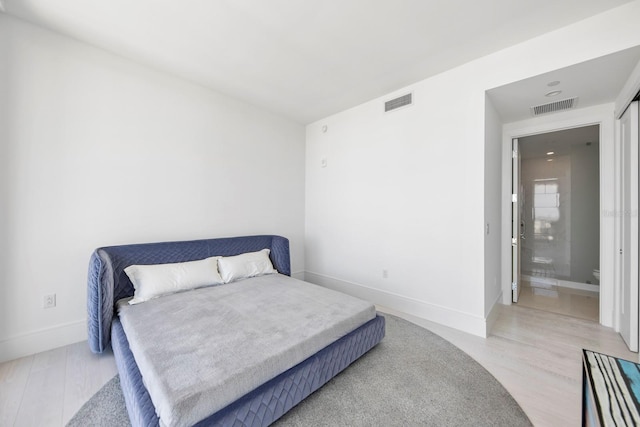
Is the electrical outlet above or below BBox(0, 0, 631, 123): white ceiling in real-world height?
below

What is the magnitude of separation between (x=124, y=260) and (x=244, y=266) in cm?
115

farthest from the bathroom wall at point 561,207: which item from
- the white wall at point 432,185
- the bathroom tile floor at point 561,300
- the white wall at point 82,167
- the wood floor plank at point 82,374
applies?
the wood floor plank at point 82,374

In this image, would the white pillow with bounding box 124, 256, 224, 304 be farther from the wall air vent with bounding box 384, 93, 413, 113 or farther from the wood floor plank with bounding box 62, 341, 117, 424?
the wall air vent with bounding box 384, 93, 413, 113

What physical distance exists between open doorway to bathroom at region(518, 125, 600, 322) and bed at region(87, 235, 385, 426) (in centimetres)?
334

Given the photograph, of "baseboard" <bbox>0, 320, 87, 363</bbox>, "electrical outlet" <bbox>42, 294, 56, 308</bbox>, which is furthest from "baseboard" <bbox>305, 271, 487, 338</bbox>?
"electrical outlet" <bbox>42, 294, 56, 308</bbox>

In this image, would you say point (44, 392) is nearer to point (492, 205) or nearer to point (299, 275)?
point (299, 275)

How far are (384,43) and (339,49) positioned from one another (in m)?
0.42

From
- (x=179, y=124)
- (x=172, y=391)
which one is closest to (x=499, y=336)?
(x=172, y=391)

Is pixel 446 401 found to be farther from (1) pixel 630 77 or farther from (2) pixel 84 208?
(2) pixel 84 208

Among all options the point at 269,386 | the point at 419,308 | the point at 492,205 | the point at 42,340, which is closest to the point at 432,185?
the point at 492,205

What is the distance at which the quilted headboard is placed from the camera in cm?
208

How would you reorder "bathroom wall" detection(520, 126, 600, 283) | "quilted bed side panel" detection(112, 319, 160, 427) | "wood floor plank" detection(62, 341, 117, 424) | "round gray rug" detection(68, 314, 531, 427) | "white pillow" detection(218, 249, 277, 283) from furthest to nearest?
"bathroom wall" detection(520, 126, 600, 283) < "white pillow" detection(218, 249, 277, 283) < "wood floor plank" detection(62, 341, 117, 424) < "round gray rug" detection(68, 314, 531, 427) < "quilted bed side panel" detection(112, 319, 160, 427)

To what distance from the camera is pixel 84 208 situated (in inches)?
95.3

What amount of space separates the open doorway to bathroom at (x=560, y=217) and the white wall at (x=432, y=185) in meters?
1.80
